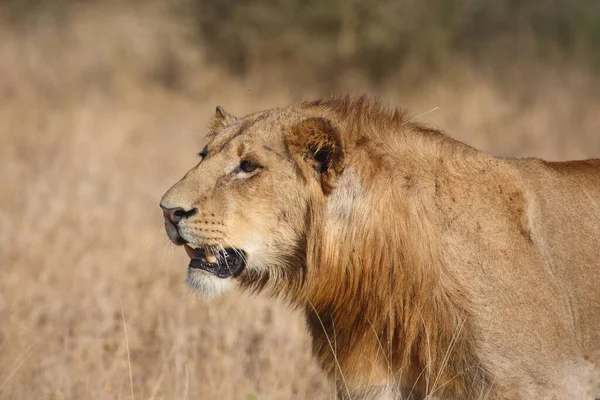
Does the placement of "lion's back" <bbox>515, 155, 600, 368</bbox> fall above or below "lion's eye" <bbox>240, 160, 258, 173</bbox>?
above

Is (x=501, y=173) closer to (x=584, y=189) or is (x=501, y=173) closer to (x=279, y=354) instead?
(x=584, y=189)

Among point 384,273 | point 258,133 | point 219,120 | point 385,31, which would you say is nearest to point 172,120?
point 385,31

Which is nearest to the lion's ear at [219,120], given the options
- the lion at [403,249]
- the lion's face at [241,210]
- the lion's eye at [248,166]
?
the lion at [403,249]

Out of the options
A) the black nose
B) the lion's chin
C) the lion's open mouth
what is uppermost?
the black nose

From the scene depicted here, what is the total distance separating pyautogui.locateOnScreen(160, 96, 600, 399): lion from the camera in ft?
15.3

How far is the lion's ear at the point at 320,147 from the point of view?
487 cm

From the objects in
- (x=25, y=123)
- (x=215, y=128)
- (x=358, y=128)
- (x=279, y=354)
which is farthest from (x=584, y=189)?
(x=25, y=123)

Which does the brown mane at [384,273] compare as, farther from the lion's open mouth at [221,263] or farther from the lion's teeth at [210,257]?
the lion's teeth at [210,257]

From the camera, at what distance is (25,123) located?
1580cm

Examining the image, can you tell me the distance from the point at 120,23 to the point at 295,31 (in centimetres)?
434

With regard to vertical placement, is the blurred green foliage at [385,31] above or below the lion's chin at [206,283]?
above

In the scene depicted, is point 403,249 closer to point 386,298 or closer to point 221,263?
point 386,298

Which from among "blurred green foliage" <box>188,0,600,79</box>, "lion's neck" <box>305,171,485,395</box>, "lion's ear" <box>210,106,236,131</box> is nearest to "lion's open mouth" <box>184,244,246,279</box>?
"lion's neck" <box>305,171,485,395</box>

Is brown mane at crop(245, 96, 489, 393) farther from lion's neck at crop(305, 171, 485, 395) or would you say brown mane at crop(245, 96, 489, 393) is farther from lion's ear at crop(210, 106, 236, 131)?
lion's ear at crop(210, 106, 236, 131)
